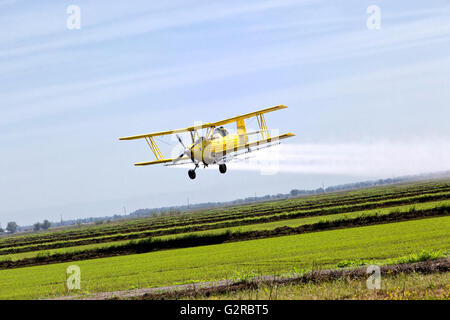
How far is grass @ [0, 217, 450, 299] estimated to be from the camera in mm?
31159

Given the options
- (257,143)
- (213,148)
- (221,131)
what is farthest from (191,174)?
(221,131)

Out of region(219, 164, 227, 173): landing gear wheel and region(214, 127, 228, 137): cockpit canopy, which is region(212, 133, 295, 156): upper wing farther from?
region(219, 164, 227, 173): landing gear wheel

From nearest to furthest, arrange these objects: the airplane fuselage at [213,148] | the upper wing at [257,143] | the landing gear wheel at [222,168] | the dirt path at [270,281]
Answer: the landing gear wheel at [222,168], the dirt path at [270,281], the airplane fuselage at [213,148], the upper wing at [257,143]

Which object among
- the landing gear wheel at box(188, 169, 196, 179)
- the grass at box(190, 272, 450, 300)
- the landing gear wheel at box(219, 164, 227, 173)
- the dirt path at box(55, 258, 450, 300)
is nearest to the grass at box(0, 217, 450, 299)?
the dirt path at box(55, 258, 450, 300)

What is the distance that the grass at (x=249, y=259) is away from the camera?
31.2 metres

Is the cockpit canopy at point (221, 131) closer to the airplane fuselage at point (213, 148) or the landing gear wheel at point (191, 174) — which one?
the airplane fuselage at point (213, 148)

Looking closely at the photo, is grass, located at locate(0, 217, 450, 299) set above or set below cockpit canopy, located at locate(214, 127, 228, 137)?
below

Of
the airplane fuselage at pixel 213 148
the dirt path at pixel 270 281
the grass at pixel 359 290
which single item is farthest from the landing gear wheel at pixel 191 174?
the dirt path at pixel 270 281

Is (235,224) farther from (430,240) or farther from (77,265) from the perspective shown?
(430,240)

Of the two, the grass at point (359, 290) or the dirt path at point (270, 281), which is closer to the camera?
the grass at point (359, 290)

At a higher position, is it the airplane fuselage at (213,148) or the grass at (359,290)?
the airplane fuselage at (213,148)
